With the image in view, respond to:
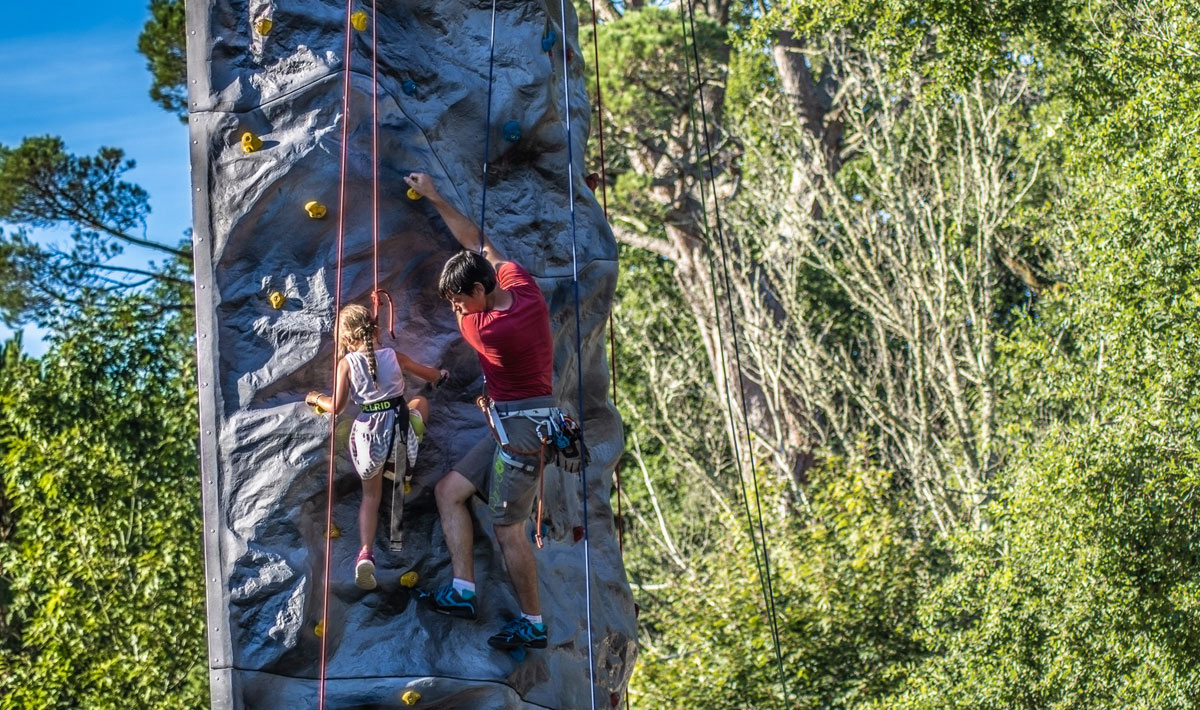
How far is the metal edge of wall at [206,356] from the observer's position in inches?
238

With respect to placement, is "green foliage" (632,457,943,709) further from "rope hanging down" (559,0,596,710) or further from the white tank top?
the white tank top

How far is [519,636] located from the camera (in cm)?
627

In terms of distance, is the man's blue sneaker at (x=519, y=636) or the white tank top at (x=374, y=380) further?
the man's blue sneaker at (x=519, y=636)

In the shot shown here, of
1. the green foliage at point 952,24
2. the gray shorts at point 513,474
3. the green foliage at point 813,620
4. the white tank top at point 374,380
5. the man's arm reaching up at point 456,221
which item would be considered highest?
the green foliage at point 952,24

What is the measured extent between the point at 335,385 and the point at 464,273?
0.64m

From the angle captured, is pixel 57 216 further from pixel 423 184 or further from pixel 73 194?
pixel 423 184

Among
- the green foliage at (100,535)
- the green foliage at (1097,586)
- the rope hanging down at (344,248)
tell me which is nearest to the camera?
the rope hanging down at (344,248)

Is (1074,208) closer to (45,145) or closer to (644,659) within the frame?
(644,659)

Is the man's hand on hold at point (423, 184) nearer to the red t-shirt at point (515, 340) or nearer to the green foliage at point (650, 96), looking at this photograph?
the red t-shirt at point (515, 340)

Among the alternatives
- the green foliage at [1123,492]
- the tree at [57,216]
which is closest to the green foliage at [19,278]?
the tree at [57,216]

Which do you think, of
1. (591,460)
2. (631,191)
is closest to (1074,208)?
(631,191)

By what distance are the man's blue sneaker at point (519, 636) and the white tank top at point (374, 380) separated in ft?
3.23

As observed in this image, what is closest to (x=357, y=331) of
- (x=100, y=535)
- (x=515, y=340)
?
(x=515, y=340)

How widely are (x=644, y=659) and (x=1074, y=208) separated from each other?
5.31m
